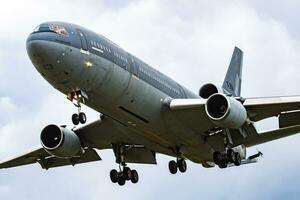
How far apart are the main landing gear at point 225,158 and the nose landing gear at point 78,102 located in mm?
8849

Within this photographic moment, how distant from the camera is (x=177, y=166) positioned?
47000mm

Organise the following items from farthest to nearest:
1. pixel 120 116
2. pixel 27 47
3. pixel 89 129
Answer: pixel 89 129 → pixel 120 116 → pixel 27 47

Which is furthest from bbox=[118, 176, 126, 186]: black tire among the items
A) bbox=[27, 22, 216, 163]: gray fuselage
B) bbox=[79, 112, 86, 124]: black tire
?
bbox=[79, 112, 86, 124]: black tire

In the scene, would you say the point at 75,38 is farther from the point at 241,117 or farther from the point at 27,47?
the point at 241,117

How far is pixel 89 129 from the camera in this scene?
46406mm

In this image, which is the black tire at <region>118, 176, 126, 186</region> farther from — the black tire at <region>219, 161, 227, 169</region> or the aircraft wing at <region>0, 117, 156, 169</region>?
the black tire at <region>219, 161, 227, 169</region>

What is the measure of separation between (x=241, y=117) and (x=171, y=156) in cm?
660

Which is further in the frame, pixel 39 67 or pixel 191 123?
pixel 191 123

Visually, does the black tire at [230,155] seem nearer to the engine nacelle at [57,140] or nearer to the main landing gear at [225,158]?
the main landing gear at [225,158]

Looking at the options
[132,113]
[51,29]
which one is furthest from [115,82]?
[51,29]

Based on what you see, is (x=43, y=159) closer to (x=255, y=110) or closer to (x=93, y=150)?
(x=93, y=150)

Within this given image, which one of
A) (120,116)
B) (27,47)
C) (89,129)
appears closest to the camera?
(27,47)

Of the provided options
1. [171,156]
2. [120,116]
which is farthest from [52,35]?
[171,156]

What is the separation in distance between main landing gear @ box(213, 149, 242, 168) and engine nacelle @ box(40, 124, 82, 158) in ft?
25.9
